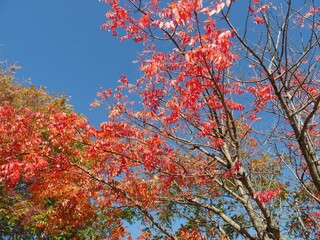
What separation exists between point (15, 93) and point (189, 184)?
14338 mm

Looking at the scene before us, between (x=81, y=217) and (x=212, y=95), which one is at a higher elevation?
(x=212, y=95)

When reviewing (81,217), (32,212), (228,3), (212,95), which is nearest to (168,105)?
(212,95)

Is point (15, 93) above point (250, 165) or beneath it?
above

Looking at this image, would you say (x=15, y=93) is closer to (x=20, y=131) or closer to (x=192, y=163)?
(x=20, y=131)

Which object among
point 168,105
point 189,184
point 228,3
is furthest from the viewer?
point 189,184

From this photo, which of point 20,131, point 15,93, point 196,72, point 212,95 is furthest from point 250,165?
point 15,93

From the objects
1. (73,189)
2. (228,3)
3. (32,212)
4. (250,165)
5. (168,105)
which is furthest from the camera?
(32,212)

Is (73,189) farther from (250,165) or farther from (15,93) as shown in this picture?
(15,93)

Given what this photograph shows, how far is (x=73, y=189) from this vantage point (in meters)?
9.31

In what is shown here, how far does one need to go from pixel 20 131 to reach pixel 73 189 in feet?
7.34

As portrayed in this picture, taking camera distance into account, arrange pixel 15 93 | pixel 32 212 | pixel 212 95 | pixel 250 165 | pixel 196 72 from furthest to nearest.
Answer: pixel 15 93 < pixel 32 212 < pixel 250 165 < pixel 212 95 < pixel 196 72

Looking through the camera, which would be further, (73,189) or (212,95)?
(73,189)

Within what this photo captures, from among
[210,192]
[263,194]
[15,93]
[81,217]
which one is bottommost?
[263,194]

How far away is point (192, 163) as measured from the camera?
7.83 m
